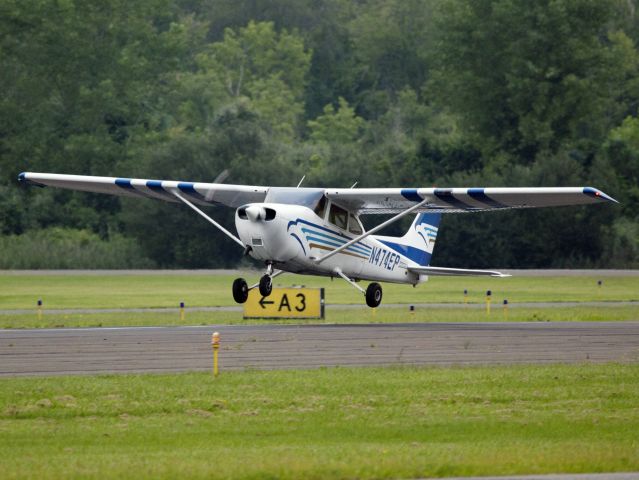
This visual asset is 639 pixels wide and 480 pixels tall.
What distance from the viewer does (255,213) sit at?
29375 mm

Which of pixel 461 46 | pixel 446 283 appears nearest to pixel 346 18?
pixel 461 46

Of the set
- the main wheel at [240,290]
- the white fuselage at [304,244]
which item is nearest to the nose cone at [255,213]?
the white fuselage at [304,244]

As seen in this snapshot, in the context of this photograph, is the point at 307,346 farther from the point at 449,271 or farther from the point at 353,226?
the point at 449,271

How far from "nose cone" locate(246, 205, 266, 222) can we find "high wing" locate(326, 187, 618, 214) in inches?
120

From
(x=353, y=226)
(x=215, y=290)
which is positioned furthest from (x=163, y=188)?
(x=215, y=290)

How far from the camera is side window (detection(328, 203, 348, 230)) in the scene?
3259 centimetres

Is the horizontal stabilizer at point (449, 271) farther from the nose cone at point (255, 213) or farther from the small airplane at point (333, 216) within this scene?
the nose cone at point (255, 213)

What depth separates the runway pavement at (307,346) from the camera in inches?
928

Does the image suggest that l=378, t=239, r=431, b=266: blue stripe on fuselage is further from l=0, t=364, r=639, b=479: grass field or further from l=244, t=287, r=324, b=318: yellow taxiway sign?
l=0, t=364, r=639, b=479: grass field

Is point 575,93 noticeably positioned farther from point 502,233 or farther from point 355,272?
point 355,272

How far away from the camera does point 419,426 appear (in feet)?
55.0

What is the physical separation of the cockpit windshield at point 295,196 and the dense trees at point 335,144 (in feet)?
121

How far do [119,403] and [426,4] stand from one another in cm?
10827

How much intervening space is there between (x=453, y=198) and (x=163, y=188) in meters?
7.97
